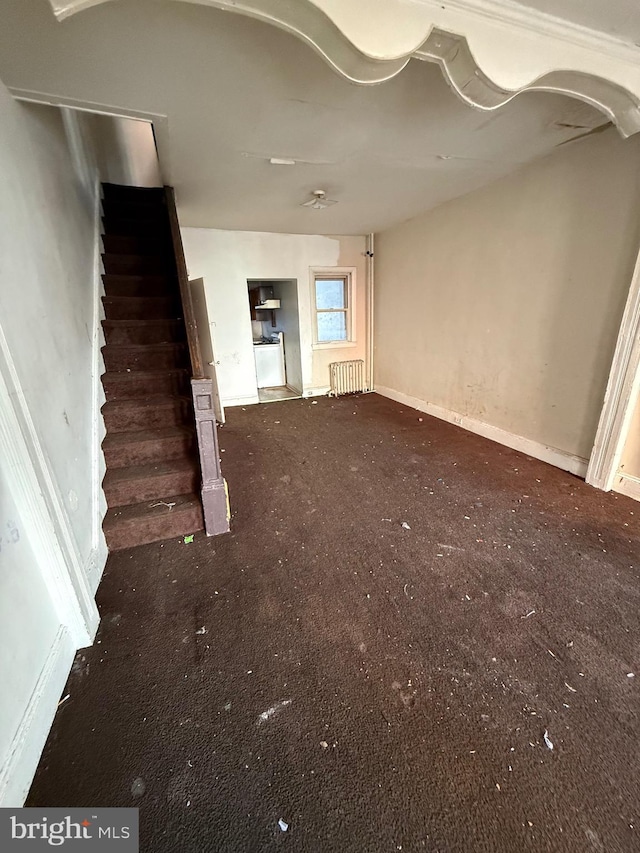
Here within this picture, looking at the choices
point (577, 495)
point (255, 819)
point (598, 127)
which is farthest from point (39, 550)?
point (598, 127)

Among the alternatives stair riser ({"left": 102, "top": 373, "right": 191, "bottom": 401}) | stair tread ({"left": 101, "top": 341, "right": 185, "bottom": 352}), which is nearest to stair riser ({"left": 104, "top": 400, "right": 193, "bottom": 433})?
stair riser ({"left": 102, "top": 373, "right": 191, "bottom": 401})

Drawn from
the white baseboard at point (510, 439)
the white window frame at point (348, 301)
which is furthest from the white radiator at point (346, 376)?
the white baseboard at point (510, 439)

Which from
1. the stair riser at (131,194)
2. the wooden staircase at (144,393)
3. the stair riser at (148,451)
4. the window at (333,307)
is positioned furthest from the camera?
the window at (333,307)

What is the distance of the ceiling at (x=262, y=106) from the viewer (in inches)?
57.4

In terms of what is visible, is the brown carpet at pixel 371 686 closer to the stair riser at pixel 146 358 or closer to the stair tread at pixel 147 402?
the stair tread at pixel 147 402

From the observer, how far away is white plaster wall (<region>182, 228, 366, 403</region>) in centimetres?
471

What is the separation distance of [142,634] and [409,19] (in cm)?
274

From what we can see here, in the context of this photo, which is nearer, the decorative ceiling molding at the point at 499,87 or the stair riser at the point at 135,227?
the decorative ceiling molding at the point at 499,87

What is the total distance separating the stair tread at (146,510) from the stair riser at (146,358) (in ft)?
3.82

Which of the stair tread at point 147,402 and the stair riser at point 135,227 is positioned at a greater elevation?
the stair riser at point 135,227

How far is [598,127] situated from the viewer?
2.35m

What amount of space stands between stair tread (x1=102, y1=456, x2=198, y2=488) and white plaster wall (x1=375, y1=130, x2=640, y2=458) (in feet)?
10.1

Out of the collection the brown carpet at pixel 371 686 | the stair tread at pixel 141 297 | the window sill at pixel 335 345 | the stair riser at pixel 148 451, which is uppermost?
the stair tread at pixel 141 297

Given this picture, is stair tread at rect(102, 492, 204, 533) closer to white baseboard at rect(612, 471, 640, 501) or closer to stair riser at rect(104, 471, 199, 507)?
stair riser at rect(104, 471, 199, 507)
